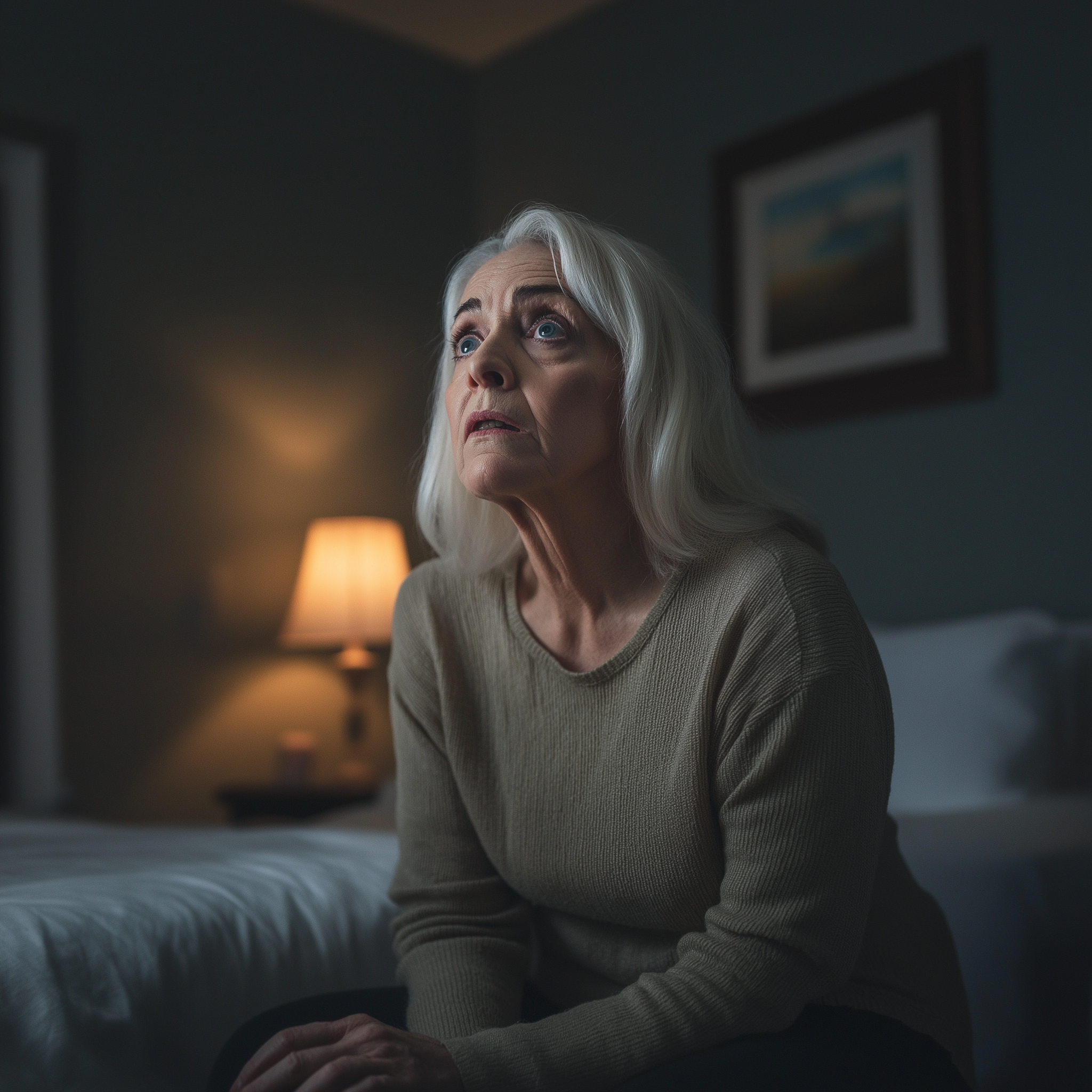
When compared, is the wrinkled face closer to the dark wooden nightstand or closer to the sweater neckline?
the sweater neckline

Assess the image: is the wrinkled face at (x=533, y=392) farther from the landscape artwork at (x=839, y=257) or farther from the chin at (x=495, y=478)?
the landscape artwork at (x=839, y=257)

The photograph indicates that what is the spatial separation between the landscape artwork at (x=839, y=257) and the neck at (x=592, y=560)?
170cm

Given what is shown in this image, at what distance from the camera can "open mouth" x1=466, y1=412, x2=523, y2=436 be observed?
38.6 inches

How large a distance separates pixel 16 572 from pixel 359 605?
88cm

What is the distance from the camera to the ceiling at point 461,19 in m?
3.27

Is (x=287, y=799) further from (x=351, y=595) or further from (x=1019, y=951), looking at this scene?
(x=1019, y=951)

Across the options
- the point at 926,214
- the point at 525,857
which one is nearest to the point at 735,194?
the point at 926,214

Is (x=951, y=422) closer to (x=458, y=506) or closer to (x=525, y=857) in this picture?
(x=458, y=506)

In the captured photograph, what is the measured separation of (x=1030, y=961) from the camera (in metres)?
1.31

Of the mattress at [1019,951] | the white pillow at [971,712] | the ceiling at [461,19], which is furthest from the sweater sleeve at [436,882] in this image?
the ceiling at [461,19]

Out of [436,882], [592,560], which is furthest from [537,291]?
[436,882]

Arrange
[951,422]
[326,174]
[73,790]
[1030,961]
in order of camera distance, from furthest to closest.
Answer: [326,174] < [73,790] < [951,422] < [1030,961]

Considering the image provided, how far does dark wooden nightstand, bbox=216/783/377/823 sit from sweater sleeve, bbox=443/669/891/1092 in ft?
6.68

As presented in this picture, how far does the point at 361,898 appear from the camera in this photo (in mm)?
1195
